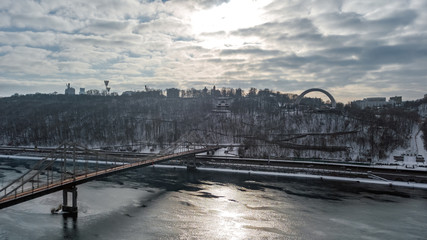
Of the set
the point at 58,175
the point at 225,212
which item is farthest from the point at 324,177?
the point at 58,175

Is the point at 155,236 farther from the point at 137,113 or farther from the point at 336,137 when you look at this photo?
the point at 137,113

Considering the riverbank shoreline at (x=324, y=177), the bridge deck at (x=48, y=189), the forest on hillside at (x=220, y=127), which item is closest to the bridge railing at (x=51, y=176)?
the bridge deck at (x=48, y=189)

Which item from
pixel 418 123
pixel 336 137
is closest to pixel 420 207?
pixel 336 137

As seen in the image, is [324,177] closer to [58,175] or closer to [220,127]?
[220,127]

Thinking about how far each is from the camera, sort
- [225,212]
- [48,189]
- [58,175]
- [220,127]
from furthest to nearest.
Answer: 1. [220,127]
2. [58,175]
3. [225,212]
4. [48,189]

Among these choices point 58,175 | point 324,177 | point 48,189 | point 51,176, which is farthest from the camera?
point 324,177

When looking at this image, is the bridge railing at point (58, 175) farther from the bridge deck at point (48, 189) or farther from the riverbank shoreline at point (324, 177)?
the riverbank shoreline at point (324, 177)
